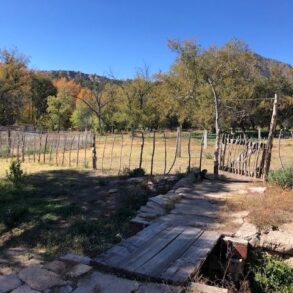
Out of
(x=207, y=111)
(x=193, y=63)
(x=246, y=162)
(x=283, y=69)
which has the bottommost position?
(x=246, y=162)

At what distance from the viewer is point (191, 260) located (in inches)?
179

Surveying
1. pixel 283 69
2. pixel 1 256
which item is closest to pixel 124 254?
pixel 1 256

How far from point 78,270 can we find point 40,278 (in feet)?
1.32

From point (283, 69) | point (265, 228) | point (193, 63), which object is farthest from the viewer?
point (283, 69)

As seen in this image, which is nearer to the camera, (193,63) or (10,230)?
(10,230)

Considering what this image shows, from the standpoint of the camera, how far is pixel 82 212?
759 centimetres

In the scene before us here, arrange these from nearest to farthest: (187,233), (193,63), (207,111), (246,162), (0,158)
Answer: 1. (187,233)
2. (246,162)
3. (0,158)
4. (207,111)
5. (193,63)

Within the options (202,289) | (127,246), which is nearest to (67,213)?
(127,246)

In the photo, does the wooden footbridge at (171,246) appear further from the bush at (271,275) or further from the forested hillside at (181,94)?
the forested hillside at (181,94)

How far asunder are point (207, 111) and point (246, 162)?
1757cm

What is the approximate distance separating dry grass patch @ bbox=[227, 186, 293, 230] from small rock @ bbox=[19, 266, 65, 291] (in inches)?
127

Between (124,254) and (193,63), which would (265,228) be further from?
(193,63)

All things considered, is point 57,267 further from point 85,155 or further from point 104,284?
point 85,155

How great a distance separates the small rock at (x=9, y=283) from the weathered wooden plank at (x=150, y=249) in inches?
41.7
